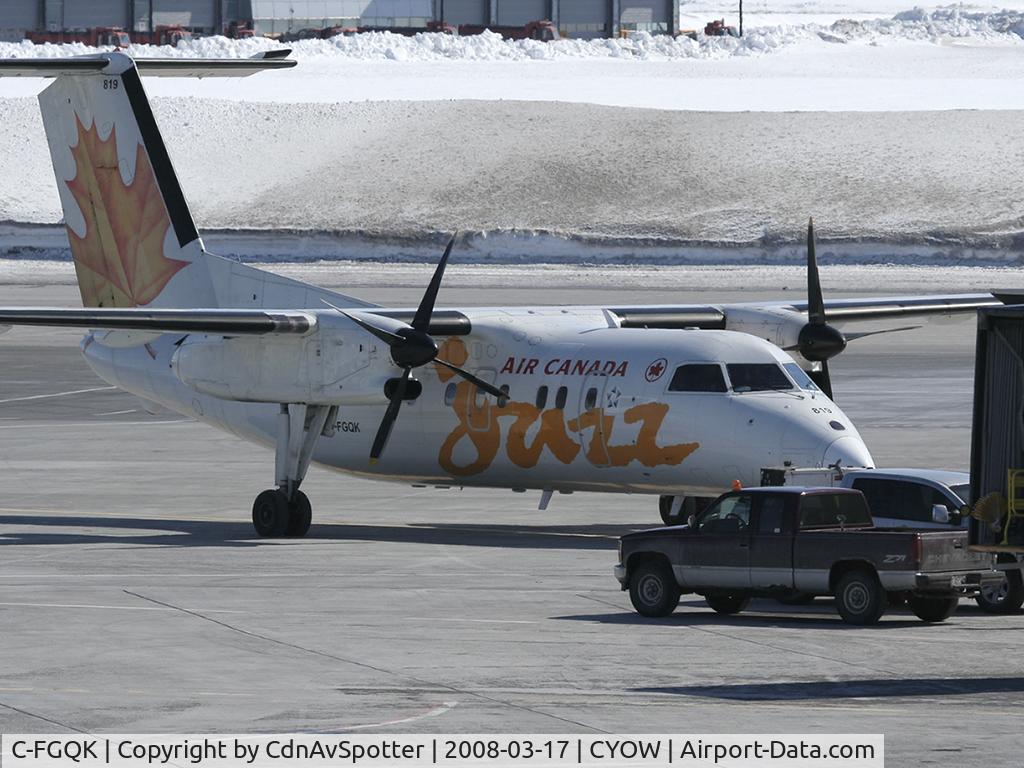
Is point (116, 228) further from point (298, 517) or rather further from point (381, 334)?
point (381, 334)

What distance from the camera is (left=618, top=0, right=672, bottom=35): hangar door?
155 metres

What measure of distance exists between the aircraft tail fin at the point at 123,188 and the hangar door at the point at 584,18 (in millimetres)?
122465

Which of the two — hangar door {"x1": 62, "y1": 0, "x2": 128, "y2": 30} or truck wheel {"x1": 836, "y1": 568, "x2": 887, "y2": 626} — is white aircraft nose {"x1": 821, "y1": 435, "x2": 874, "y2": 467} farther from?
hangar door {"x1": 62, "y1": 0, "x2": 128, "y2": 30}

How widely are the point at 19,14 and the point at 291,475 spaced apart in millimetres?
120637

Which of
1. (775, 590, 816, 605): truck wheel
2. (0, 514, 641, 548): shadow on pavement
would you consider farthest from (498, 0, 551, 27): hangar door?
(775, 590, 816, 605): truck wheel

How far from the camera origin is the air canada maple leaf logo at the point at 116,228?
30.2m

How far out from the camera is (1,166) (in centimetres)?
12056

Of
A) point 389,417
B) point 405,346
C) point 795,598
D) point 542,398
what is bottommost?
point 389,417

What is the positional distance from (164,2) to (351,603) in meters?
126

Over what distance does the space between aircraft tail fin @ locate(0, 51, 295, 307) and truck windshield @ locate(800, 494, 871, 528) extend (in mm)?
13928

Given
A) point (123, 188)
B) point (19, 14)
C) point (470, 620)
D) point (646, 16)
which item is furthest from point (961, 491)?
point (646, 16)

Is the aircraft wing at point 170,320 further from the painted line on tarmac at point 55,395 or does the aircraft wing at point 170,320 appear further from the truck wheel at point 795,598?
the painted line on tarmac at point 55,395

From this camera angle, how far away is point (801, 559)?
18.3 m

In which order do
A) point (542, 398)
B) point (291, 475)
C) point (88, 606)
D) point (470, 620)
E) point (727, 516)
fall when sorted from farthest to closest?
1. point (291, 475)
2. point (542, 398)
3. point (88, 606)
4. point (727, 516)
5. point (470, 620)
